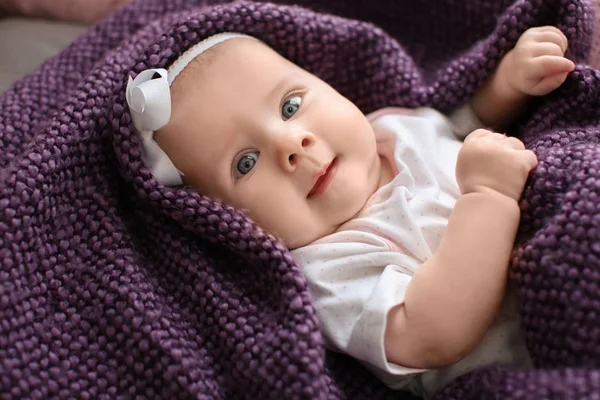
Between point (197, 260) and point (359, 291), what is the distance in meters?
0.24

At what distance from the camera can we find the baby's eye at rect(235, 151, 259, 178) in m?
0.96

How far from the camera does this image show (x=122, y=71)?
106 centimetres

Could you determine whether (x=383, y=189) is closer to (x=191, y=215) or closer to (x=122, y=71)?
(x=191, y=215)

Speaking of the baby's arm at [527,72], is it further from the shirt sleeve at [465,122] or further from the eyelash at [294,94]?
the eyelash at [294,94]

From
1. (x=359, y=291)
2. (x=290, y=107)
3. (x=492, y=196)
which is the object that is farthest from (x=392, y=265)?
(x=290, y=107)

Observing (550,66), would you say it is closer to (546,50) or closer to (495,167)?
(546,50)

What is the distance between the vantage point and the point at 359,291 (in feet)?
2.98

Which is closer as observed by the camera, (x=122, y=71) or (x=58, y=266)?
(x=58, y=266)

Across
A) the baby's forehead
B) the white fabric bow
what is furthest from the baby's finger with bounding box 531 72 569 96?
the white fabric bow

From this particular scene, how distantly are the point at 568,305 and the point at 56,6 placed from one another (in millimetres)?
1101

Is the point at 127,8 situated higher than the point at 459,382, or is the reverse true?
the point at 127,8

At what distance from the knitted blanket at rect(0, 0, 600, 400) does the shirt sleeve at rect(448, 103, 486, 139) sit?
0.03m

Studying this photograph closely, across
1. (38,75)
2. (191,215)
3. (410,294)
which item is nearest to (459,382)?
(410,294)

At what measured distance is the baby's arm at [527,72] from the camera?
0.98m
